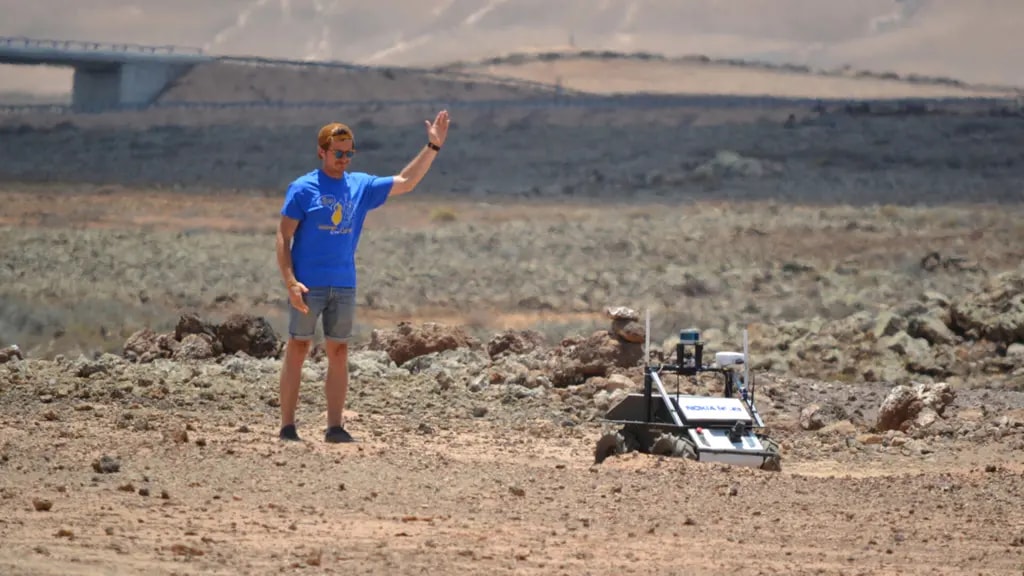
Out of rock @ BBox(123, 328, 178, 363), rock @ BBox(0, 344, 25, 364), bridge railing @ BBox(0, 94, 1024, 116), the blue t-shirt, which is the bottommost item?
rock @ BBox(0, 344, 25, 364)

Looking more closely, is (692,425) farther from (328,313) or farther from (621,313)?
(621,313)

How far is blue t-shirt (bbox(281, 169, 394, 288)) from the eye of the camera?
11125 millimetres

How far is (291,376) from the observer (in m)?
11.3

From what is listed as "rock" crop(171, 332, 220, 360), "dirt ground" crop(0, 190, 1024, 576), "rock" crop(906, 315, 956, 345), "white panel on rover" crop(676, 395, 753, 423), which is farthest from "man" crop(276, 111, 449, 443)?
"rock" crop(906, 315, 956, 345)

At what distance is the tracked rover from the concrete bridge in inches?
2461

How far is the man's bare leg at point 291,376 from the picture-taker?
11.3 m

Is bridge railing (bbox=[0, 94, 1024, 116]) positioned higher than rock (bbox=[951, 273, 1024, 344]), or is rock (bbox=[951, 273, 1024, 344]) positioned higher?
bridge railing (bbox=[0, 94, 1024, 116])

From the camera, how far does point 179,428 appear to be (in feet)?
37.8

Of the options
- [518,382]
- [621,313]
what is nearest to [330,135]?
[621,313]

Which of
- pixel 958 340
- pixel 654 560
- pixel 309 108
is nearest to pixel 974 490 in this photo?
pixel 654 560

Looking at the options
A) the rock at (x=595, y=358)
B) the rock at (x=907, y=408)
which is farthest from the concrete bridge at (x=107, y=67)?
the rock at (x=907, y=408)

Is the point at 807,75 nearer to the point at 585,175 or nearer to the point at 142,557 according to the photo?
the point at 585,175

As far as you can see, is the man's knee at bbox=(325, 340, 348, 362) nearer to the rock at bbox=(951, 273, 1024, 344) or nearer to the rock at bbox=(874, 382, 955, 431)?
the rock at bbox=(874, 382, 955, 431)

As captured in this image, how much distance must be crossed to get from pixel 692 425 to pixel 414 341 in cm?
660
